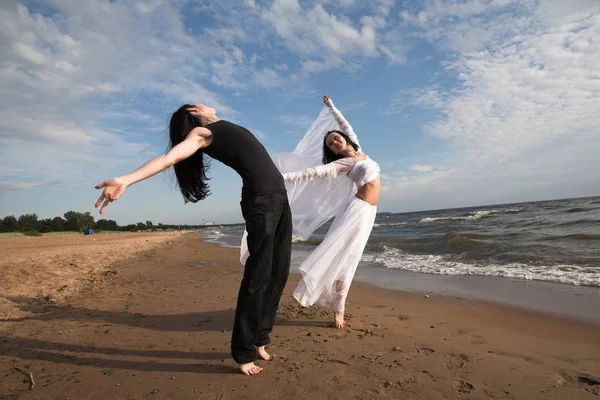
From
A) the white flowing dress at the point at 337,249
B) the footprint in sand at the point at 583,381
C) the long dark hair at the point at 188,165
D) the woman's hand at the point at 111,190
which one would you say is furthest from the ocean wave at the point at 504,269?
the woman's hand at the point at 111,190

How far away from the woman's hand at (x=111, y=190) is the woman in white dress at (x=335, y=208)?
79.9 inches

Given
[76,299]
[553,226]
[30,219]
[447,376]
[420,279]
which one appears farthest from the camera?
[30,219]

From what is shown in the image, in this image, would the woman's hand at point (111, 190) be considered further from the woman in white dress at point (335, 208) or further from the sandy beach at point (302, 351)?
the woman in white dress at point (335, 208)

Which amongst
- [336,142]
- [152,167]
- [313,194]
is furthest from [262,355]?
[336,142]

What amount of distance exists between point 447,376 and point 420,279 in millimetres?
4573

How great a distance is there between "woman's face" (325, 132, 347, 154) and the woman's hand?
110 inches

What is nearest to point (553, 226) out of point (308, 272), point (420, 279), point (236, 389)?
point (420, 279)

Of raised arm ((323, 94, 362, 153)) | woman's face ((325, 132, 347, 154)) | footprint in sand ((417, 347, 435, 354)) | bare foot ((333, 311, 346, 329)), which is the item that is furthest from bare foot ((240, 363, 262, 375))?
raised arm ((323, 94, 362, 153))

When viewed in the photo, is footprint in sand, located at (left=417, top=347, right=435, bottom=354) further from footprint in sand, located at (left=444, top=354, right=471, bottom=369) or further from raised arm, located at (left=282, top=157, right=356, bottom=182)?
raised arm, located at (left=282, top=157, right=356, bottom=182)

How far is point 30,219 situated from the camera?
166 feet

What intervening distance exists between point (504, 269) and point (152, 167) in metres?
7.22

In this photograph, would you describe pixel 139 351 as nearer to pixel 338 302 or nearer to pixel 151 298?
pixel 338 302

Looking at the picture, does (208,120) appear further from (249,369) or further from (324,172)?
(249,369)

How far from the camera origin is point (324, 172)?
3938 mm
